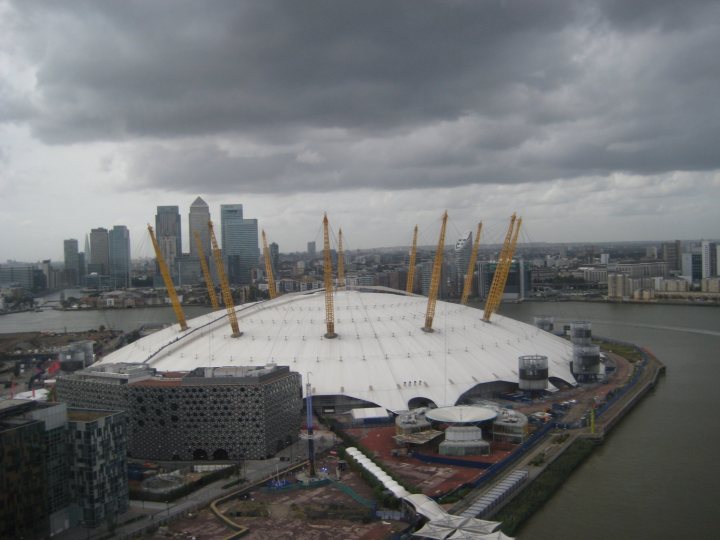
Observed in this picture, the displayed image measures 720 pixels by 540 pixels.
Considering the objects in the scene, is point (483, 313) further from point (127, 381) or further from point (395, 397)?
point (127, 381)

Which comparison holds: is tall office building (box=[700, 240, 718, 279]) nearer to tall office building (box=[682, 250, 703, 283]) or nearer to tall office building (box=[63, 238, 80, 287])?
tall office building (box=[682, 250, 703, 283])

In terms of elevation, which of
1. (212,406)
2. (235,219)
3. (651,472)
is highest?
(235,219)

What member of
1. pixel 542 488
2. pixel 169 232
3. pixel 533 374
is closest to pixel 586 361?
pixel 533 374

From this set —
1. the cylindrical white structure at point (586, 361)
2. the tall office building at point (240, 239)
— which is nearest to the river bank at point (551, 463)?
the cylindrical white structure at point (586, 361)

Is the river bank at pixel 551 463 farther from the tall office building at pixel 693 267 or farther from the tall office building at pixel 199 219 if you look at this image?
the tall office building at pixel 199 219

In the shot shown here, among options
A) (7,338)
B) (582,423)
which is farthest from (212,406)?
(7,338)

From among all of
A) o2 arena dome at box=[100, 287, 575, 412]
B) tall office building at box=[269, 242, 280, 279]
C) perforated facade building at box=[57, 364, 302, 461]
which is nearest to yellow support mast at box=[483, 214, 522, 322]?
o2 arena dome at box=[100, 287, 575, 412]

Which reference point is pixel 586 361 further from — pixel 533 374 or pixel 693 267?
pixel 693 267

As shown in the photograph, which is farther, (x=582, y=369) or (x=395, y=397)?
(x=582, y=369)
